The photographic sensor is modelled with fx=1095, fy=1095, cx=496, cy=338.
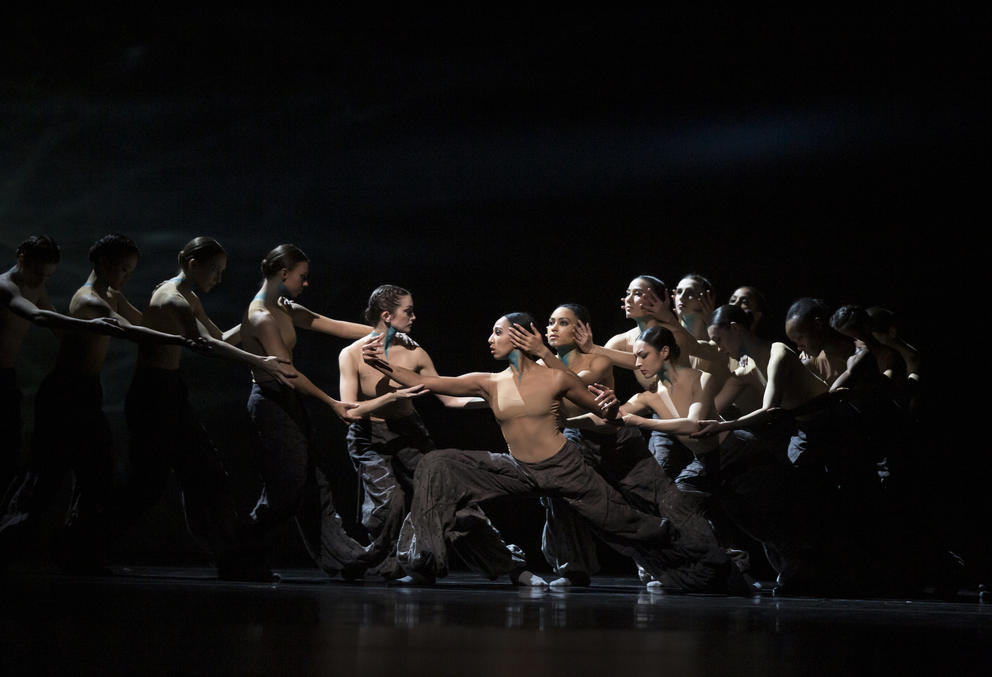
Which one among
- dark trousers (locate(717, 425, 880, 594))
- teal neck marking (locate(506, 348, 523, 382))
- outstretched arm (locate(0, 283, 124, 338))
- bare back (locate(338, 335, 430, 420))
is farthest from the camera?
bare back (locate(338, 335, 430, 420))

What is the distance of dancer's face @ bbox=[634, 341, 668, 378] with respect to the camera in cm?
551

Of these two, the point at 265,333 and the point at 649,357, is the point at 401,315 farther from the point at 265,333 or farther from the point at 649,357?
the point at 649,357

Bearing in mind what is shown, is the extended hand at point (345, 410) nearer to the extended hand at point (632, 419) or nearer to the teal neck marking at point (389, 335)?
the teal neck marking at point (389, 335)


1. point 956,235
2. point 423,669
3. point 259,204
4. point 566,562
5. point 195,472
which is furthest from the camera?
point 259,204

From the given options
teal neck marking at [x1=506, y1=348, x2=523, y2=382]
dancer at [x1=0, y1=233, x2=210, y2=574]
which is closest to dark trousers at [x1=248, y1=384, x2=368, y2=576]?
dancer at [x1=0, y1=233, x2=210, y2=574]

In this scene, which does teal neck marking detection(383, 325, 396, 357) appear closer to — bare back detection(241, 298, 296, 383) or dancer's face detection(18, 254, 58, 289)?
bare back detection(241, 298, 296, 383)

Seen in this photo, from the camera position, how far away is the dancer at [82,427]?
497cm

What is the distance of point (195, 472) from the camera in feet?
17.3

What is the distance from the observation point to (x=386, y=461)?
584 centimetres

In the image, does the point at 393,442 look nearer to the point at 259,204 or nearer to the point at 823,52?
the point at 259,204

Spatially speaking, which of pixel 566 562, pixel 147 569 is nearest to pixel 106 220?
pixel 147 569

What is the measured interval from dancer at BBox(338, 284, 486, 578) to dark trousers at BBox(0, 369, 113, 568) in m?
1.30

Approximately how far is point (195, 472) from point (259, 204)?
299 centimetres

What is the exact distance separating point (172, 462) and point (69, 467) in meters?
0.46
